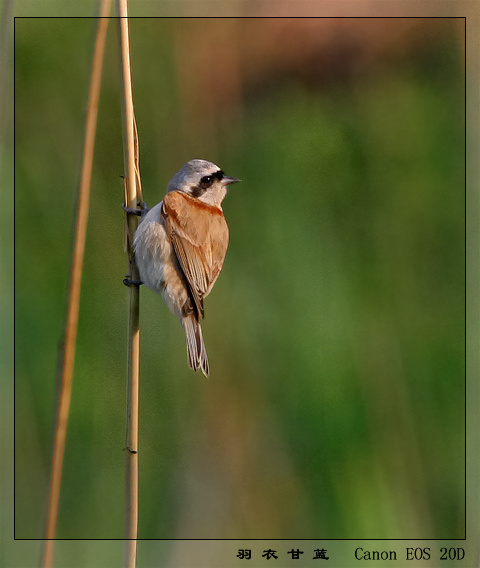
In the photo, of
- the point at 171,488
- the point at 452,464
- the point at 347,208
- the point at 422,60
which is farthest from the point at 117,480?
the point at 422,60

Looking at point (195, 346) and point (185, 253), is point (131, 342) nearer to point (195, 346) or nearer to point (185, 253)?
point (195, 346)

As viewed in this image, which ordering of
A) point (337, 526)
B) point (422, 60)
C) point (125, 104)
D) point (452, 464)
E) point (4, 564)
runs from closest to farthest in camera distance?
point (125, 104) < point (4, 564) < point (337, 526) < point (452, 464) < point (422, 60)

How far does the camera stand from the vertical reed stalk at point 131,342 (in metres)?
1.92

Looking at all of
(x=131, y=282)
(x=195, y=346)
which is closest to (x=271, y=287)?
(x=195, y=346)

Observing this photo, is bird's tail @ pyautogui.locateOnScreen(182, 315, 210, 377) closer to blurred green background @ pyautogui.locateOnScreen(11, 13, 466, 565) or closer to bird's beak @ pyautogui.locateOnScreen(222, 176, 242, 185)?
blurred green background @ pyautogui.locateOnScreen(11, 13, 466, 565)

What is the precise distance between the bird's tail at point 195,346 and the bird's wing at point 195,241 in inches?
2.0

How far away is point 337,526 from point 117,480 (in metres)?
0.98

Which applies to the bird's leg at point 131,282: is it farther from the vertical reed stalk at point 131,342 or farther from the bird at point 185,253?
the vertical reed stalk at point 131,342

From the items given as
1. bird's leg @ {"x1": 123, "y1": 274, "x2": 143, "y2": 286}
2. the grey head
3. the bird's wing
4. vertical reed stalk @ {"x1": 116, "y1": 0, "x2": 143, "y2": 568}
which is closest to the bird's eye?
the grey head

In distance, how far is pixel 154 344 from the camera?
9.96 feet

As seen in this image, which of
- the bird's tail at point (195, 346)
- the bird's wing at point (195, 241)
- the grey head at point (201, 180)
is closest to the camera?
the bird's tail at point (195, 346)

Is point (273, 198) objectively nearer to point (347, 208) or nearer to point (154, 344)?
point (347, 208)

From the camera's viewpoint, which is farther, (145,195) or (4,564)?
(145,195)

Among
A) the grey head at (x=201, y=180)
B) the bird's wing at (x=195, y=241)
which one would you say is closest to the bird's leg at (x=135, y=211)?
the bird's wing at (x=195, y=241)
